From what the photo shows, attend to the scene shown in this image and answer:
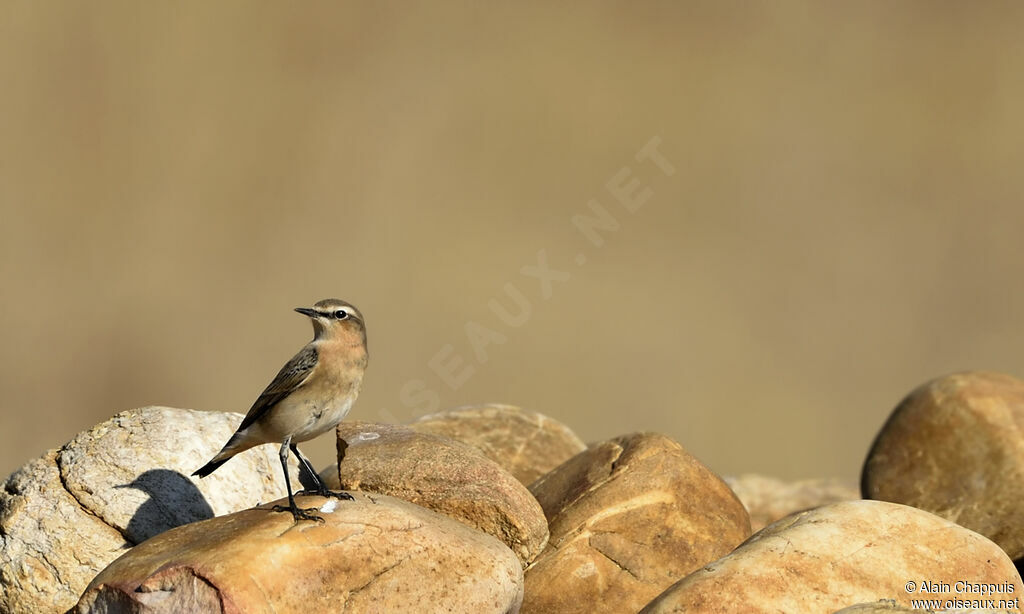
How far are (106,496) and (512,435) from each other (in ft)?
11.5

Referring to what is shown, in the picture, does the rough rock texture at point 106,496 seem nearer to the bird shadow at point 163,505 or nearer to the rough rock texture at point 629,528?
the bird shadow at point 163,505

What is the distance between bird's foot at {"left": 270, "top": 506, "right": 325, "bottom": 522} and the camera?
704 centimetres

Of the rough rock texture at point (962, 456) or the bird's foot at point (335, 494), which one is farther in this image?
the rough rock texture at point (962, 456)

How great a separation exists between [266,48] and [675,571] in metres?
23.4

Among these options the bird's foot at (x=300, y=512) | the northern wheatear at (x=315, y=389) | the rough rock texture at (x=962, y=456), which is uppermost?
the northern wheatear at (x=315, y=389)

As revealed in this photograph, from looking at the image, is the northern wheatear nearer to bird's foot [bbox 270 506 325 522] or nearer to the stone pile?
bird's foot [bbox 270 506 325 522]

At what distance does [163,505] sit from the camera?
26.9 ft

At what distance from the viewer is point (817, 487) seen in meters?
13.1

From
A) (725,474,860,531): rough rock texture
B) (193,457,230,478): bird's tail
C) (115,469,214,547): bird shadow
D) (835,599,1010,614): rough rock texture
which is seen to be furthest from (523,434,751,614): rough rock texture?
(725,474,860,531): rough rock texture

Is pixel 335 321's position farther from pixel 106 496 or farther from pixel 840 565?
pixel 840 565

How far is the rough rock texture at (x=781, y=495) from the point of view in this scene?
11891mm

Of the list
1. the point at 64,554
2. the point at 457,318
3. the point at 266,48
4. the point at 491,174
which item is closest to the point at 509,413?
the point at 64,554

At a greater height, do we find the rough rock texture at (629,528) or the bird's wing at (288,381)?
the bird's wing at (288,381)

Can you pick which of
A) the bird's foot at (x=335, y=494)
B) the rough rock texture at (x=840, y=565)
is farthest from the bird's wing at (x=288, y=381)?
the rough rock texture at (x=840, y=565)
